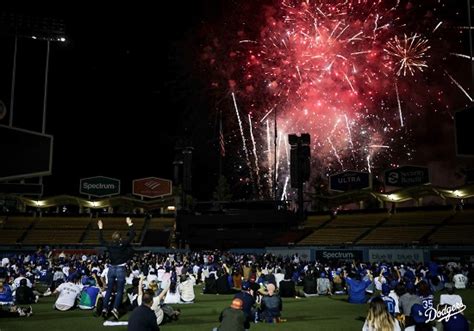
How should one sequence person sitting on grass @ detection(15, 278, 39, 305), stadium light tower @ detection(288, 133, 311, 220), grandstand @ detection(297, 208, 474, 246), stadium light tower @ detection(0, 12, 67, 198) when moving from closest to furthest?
stadium light tower @ detection(0, 12, 67, 198) → person sitting on grass @ detection(15, 278, 39, 305) → grandstand @ detection(297, 208, 474, 246) → stadium light tower @ detection(288, 133, 311, 220)

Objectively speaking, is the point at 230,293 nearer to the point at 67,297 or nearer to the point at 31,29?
the point at 67,297

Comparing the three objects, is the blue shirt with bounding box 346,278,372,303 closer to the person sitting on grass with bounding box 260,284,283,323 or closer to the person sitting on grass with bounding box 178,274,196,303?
the person sitting on grass with bounding box 260,284,283,323

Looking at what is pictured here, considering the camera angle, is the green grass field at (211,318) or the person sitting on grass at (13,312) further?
the person sitting on grass at (13,312)

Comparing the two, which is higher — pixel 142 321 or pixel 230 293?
pixel 142 321

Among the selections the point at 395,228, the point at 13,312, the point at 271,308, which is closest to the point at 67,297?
the point at 13,312

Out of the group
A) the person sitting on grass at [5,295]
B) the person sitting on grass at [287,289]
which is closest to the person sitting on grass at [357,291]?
the person sitting on grass at [287,289]

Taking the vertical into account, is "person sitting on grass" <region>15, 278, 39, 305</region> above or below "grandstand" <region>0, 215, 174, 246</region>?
below

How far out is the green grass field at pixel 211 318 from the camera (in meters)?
13.5

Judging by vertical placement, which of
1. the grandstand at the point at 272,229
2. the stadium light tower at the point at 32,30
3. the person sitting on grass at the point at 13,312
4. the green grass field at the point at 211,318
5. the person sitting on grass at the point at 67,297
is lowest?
the green grass field at the point at 211,318

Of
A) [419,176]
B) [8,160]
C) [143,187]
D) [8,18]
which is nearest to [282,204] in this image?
[419,176]

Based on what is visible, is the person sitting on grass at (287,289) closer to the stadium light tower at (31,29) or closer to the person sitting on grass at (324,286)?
the person sitting on grass at (324,286)

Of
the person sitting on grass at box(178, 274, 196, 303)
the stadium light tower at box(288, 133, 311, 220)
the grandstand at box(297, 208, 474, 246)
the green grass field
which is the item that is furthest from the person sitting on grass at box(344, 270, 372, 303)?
the stadium light tower at box(288, 133, 311, 220)

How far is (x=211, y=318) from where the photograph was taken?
1520 cm

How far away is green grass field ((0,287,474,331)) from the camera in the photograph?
531 inches
